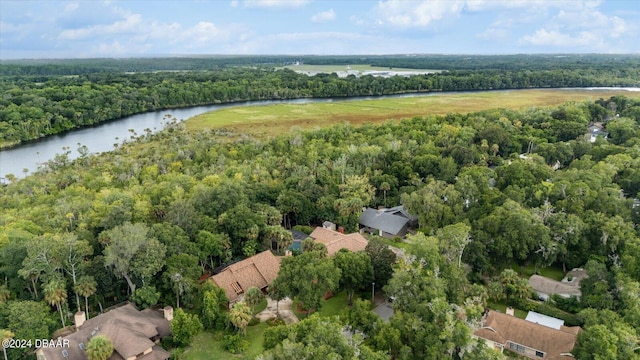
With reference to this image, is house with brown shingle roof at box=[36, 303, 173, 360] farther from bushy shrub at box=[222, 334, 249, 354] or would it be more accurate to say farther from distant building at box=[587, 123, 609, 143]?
distant building at box=[587, 123, 609, 143]

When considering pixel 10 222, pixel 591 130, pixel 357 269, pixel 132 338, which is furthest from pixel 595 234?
pixel 591 130

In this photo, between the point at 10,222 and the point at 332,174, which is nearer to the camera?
the point at 10,222

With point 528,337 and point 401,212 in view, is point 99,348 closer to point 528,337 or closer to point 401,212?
point 528,337

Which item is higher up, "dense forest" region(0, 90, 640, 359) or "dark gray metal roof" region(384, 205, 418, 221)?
"dense forest" region(0, 90, 640, 359)

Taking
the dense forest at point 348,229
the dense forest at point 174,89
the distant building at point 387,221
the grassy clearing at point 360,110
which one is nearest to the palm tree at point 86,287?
the dense forest at point 348,229

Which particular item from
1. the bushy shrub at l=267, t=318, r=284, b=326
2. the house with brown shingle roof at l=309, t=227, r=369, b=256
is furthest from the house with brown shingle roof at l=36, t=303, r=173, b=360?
the house with brown shingle roof at l=309, t=227, r=369, b=256

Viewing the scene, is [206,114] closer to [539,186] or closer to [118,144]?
[118,144]
